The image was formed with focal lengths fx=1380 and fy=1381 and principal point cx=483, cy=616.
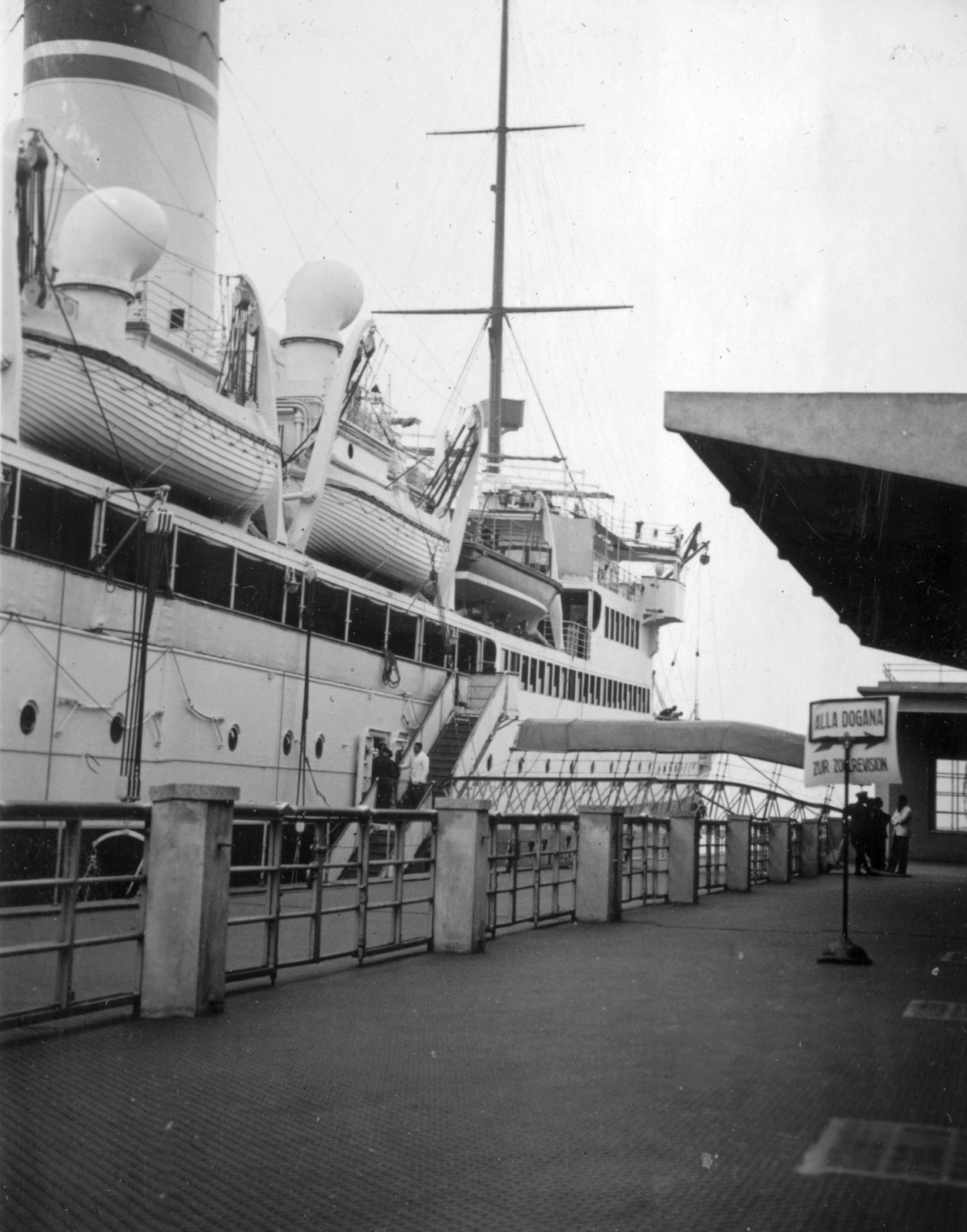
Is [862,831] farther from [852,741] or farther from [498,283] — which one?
[498,283]

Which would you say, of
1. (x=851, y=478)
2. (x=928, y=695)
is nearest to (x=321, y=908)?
(x=851, y=478)

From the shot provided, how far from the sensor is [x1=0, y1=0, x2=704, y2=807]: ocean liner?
19375 millimetres

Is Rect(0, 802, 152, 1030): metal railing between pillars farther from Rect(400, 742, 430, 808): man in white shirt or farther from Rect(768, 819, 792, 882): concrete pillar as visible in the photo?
Rect(400, 742, 430, 808): man in white shirt

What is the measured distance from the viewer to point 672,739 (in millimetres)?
35156

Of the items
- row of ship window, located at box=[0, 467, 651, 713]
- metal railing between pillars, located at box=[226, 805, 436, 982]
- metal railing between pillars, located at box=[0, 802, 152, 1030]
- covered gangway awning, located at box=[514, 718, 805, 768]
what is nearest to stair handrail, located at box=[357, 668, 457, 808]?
row of ship window, located at box=[0, 467, 651, 713]

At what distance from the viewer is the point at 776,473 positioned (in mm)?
13336

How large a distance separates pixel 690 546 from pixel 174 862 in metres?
46.9

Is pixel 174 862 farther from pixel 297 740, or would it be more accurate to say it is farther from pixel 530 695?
pixel 530 695

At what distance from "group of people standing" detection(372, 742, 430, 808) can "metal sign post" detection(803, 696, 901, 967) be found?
16.5 m

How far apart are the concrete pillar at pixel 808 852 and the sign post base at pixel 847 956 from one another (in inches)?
629

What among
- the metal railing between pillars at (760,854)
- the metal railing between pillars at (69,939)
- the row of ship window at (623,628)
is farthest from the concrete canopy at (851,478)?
the row of ship window at (623,628)

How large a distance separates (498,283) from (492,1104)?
2226 inches

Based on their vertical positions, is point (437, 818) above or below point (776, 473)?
below

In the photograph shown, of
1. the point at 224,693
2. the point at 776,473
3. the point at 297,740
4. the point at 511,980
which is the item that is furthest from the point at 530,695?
the point at 511,980
